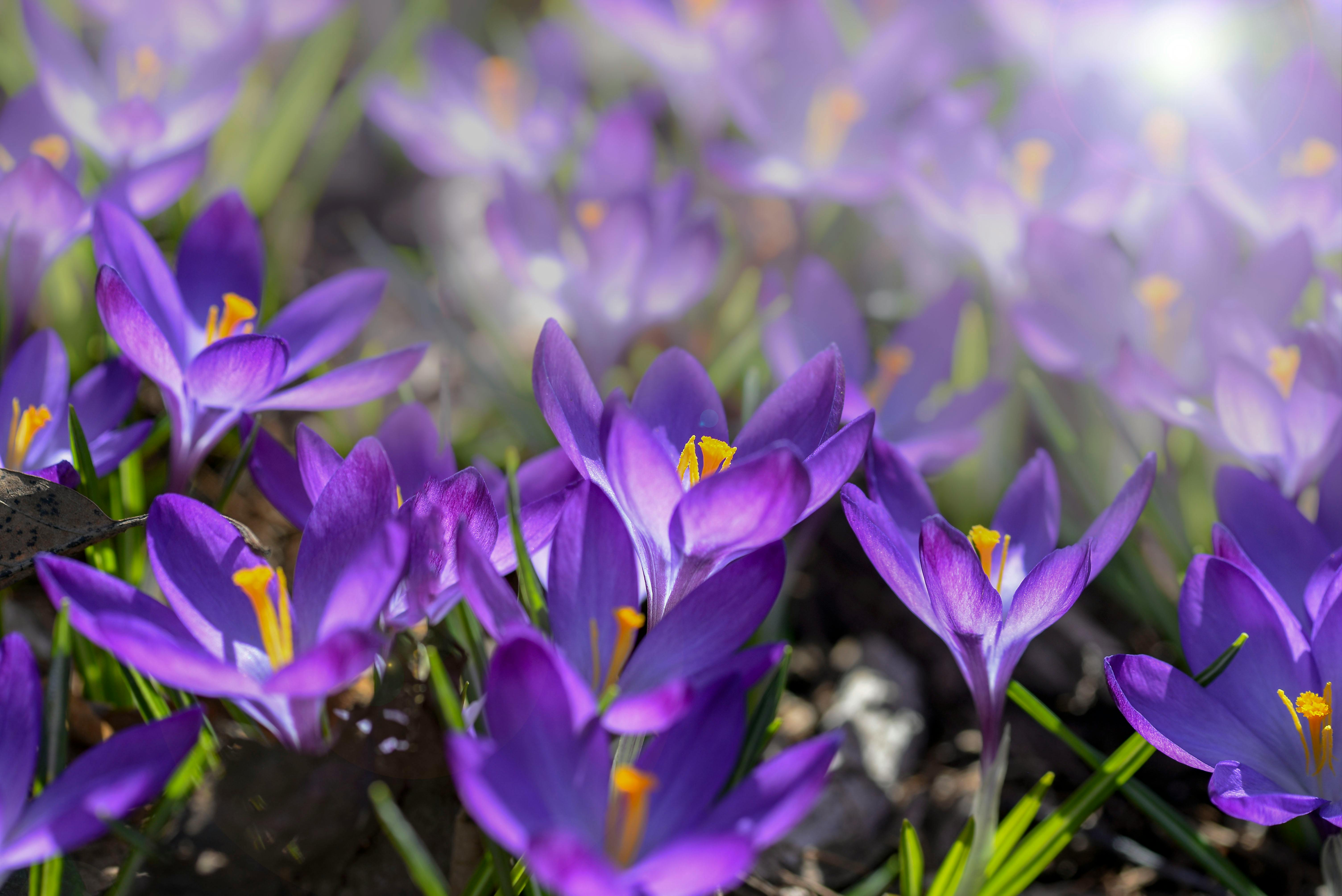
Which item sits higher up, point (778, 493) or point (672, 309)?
point (778, 493)

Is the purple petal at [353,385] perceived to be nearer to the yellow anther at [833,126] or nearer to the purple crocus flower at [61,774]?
the purple crocus flower at [61,774]

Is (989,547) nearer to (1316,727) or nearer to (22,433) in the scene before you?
(1316,727)

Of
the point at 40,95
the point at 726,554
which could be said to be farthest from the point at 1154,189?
the point at 40,95

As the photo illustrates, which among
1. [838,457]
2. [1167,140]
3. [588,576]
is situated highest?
[1167,140]

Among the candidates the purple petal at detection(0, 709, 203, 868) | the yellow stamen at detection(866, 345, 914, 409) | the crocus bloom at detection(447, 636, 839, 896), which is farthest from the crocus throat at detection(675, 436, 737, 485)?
the yellow stamen at detection(866, 345, 914, 409)

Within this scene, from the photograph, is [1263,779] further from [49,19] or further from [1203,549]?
[49,19]

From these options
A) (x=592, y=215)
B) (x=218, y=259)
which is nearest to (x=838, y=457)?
(x=218, y=259)
